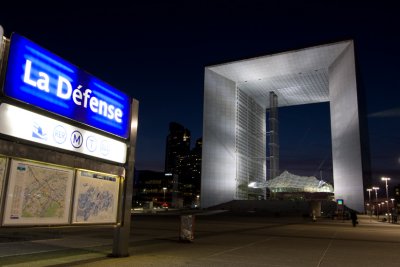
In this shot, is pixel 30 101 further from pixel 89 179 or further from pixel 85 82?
pixel 89 179

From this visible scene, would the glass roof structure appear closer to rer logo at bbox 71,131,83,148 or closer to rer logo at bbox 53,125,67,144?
rer logo at bbox 71,131,83,148

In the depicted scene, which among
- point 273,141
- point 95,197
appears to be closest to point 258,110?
point 273,141

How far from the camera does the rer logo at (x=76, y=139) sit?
8.32 m

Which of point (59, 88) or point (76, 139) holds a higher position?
point (59, 88)

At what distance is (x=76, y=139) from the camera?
8453 millimetres

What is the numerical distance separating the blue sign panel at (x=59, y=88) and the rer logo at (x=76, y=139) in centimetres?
32

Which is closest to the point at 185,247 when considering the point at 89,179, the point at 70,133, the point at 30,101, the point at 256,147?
the point at 89,179

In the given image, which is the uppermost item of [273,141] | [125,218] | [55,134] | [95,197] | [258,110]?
[258,110]

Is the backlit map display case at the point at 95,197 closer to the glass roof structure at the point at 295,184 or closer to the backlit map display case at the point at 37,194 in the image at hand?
the backlit map display case at the point at 37,194

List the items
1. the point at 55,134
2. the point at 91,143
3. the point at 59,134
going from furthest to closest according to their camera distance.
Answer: the point at 91,143 < the point at 59,134 < the point at 55,134

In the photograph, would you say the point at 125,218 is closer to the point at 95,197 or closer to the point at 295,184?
the point at 95,197

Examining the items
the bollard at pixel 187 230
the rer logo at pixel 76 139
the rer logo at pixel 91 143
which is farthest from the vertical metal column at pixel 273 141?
the rer logo at pixel 76 139

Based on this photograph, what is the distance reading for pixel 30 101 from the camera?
279 inches

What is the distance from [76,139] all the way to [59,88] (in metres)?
1.21
